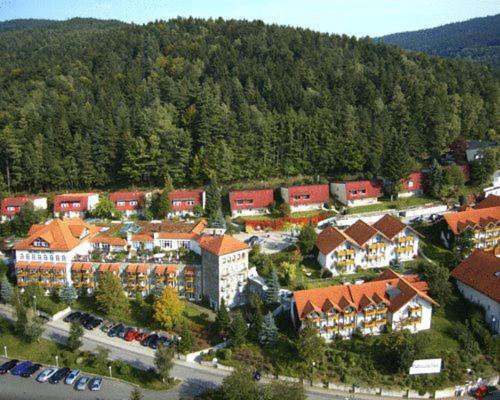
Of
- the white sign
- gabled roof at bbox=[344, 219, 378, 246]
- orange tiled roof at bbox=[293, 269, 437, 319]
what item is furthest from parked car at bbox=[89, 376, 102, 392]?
gabled roof at bbox=[344, 219, 378, 246]

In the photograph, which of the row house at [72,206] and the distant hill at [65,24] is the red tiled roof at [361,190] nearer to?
the row house at [72,206]

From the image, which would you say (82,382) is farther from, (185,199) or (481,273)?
(481,273)

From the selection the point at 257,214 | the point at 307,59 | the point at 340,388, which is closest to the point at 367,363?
the point at 340,388

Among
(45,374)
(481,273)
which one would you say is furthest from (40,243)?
(481,273)

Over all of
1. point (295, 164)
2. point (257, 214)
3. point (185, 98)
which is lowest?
point (257, 214)

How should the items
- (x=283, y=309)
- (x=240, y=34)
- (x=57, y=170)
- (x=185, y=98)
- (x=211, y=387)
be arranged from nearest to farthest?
(x=211, y=387) → (x=283, y=309) → (x=57, y=170) → (x=185, y=98) → (x=240, y=34)

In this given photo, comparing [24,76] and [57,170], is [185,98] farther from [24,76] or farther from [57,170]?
[24,76]
